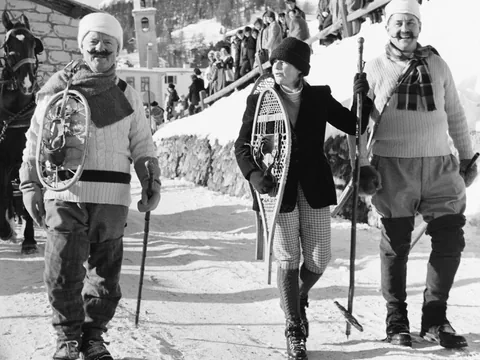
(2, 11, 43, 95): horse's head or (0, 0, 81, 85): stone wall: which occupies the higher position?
(0, 0, 81, 85): stone wall

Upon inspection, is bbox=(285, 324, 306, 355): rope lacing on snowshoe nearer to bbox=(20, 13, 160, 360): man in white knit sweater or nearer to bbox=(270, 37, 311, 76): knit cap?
bbox=(20, 13, 160, 360): man in white knit sweater

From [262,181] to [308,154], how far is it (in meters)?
0.35

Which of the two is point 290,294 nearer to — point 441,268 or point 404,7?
point 441,268

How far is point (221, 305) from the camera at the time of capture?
4438 millimetres

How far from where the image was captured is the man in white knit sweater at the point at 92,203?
116 inches

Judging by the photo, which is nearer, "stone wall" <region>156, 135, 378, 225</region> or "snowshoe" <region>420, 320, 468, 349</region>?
"snowshoe" <region>420, 320, 468, 349</region>

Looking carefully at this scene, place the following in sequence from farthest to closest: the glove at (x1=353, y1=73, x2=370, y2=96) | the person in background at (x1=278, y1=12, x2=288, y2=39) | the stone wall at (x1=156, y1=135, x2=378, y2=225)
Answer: the person in background at (x1=278, y1=12, x2=288, y2=39) → the stone wall at (x1=156, y1=135, x2=378, y2=225) → the glove at (x1=353, y1=73, x2=370, y2=96)

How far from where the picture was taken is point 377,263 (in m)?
5.61

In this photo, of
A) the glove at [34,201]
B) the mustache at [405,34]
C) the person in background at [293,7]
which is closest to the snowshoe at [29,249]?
the glove at [34,201]

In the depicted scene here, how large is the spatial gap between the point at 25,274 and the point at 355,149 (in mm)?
3281

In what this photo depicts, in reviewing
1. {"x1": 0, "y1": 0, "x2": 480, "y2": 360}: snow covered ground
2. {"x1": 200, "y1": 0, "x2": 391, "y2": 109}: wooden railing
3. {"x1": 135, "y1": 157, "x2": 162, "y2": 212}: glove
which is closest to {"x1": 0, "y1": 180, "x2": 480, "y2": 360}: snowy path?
{"x1": 0, "y1": 0, "x2": 480, "y2": 360}: snow covered ground

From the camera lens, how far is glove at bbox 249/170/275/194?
319 centimetres

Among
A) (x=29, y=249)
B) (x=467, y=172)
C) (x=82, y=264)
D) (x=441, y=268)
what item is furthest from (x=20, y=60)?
(x=441, y=268)

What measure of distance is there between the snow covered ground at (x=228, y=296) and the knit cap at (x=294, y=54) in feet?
5.66
